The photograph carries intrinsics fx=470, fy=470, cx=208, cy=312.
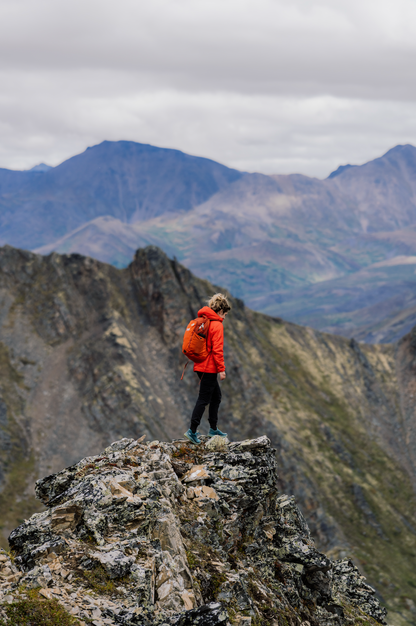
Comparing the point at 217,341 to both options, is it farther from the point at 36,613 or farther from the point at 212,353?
the point at 36,613

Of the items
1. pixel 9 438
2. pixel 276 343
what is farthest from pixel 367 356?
pixel 9 438

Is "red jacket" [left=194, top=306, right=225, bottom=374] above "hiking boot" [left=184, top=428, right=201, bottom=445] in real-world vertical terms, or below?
above

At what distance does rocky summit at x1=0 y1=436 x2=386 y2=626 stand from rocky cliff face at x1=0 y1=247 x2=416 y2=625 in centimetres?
6188

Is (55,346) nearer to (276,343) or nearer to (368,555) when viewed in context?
(276,343)

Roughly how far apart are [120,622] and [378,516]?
98.8 metres

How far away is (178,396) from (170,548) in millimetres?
90506

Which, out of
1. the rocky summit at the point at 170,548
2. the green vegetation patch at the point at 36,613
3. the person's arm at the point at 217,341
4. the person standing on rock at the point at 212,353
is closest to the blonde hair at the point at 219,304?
the person standing on rock at the point at 212,353

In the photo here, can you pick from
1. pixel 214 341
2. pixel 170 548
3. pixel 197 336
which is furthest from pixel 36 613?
pixel 214 341

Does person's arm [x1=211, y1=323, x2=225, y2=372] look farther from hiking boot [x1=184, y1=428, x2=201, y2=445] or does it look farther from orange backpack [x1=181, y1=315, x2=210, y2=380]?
hiking boot [x1=184, y1=428, x2=201, y2=445]

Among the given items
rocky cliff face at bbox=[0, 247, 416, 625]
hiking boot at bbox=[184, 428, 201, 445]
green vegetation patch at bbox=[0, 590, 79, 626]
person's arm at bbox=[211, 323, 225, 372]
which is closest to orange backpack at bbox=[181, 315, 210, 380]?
person's arm at bbox=[211, 323, 225, 372]

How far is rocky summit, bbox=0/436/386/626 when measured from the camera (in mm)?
10555

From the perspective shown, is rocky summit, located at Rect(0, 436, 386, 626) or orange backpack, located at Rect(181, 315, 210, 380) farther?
orange backpack, located at Rect(181, 315, 210, 380)

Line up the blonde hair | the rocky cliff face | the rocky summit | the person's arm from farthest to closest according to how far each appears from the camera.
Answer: the rocky cliff face
the blonde hair
the person's arm
the rocky summit

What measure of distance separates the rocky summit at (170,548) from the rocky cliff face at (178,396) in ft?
203
